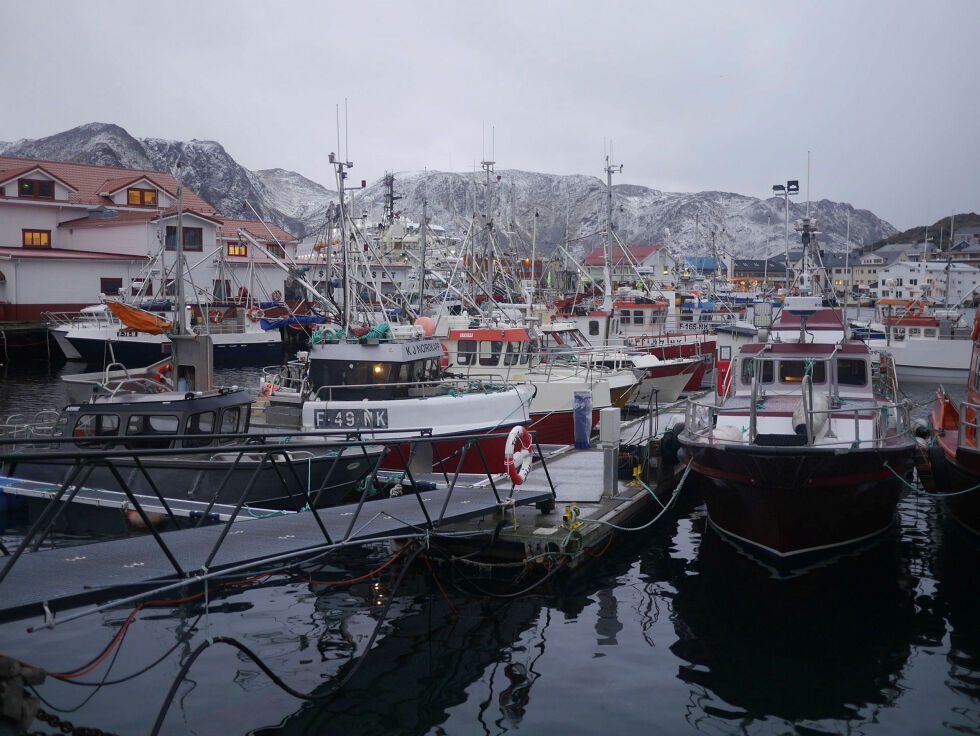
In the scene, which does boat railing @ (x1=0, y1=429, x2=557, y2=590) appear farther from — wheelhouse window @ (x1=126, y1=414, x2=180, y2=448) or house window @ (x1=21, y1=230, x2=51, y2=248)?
house window @ (x1=21, y1=230, x2=51, y2=248)

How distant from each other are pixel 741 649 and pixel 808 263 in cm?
1520

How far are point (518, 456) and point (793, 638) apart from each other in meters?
4.33

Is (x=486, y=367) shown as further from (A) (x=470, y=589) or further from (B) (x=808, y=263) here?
(A) (x=470, y=589)

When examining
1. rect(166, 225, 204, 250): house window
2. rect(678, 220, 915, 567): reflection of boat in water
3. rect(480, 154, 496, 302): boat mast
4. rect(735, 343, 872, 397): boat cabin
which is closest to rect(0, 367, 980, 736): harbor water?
rect(678, 220, 915, 567): reflection of boat in water

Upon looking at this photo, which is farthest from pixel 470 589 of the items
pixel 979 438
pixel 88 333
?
pixel 88 333

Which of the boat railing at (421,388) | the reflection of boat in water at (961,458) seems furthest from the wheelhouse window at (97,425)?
the reflection of boat in water at (961,458)

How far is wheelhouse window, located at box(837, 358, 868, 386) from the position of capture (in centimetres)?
1484

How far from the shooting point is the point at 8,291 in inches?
1761

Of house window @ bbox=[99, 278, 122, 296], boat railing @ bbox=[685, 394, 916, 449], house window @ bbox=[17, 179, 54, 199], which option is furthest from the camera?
house window @ bbox=[99, 278, 122, 296]

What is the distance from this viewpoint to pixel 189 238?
51750mm

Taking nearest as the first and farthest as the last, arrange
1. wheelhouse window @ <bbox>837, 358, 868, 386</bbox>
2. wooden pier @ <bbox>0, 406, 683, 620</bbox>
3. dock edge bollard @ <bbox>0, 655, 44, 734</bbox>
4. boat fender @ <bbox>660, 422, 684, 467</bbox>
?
1. dock edge bollard @ <bbox>0, 655, 44, 734</bbox>
2. wooden pier @ <bbox>0, 406, 683, 620</bbox>
3. wheelhouse window @ <bbox>837, 358, 868, 386</bbox>
4. boat fender @ <bbox>660, 422, 684, 467</bbox>

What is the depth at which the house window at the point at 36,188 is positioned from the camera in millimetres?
47938

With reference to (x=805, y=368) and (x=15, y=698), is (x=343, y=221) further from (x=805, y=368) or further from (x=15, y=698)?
(x=15, y=698)

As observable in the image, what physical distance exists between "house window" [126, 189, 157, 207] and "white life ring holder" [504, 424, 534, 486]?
1897 inches
